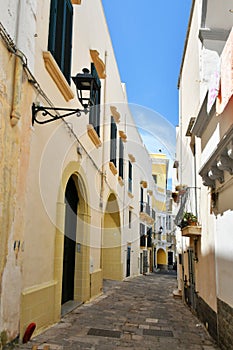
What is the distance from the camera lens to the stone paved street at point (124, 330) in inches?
217

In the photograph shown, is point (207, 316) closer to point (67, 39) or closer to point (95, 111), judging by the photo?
point (67, 39)

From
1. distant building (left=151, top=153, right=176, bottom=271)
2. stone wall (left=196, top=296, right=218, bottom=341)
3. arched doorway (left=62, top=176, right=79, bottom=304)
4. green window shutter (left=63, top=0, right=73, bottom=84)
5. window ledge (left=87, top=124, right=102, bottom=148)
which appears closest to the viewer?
stone wall (left=196, top=296, right=218, bottom=341)

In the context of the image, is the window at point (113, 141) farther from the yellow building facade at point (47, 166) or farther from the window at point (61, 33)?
the window at point (61, 33)

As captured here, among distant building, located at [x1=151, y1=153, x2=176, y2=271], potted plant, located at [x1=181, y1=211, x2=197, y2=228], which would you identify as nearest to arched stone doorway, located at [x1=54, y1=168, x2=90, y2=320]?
potted plant, located at [x1=181, y1=211, x2=197, y2=228]

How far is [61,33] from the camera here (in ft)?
22.8

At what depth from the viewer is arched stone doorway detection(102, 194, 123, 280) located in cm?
1684

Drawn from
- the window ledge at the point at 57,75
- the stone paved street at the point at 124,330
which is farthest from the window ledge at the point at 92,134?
the stone paved street at the point at 124,330

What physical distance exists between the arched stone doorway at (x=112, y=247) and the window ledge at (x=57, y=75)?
9.86 m

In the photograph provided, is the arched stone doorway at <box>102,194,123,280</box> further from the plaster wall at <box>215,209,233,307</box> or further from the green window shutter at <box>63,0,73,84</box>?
the plaster wall at <box>215,209,233,307</box>

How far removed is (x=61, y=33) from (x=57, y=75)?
0.99 meters

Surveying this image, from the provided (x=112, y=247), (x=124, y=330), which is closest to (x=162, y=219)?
(x=112, y=247)

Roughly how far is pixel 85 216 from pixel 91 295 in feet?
7.97

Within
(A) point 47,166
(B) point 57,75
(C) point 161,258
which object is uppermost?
(B) point 57,75

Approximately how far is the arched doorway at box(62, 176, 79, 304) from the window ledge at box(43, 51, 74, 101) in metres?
2.28
